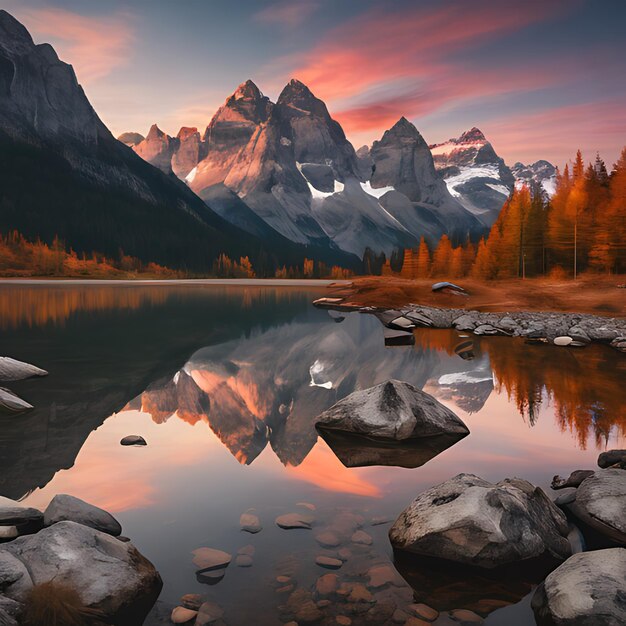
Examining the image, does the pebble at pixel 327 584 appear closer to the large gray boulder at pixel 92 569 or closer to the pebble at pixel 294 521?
the pebble at pixel 294 521

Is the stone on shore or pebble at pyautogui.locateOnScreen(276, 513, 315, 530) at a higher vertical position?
the stone on shore

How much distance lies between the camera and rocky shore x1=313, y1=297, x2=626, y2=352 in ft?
118

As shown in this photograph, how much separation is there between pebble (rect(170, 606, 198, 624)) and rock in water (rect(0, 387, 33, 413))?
11.9 m

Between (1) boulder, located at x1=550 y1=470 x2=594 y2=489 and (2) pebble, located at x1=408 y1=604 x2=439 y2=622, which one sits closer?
(2) pebble, located at x1=408 y1=604 x2=439 y2=622

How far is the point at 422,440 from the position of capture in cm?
1378

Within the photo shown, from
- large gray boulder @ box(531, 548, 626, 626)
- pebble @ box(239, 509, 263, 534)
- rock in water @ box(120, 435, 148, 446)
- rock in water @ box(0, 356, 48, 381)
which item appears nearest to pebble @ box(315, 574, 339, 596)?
pebble @ box(239, 509, 263, 534)

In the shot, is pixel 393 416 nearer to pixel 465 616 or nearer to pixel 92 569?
Answer: pixel 465 616

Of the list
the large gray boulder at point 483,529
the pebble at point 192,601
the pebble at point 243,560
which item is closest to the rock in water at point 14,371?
the pebble at point 243,560

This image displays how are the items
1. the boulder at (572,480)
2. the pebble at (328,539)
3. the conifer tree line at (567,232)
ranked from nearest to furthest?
the pebble at (328,539) → the boulder at (572,480) → the conifer tree line at (567,232)

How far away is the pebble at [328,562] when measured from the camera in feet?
24.5

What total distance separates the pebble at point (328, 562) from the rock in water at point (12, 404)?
1220 cm

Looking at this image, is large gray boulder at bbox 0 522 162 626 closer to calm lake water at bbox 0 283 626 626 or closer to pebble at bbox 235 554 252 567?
calm lake water at bbox 0 283 626 626

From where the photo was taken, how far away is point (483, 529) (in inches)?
299

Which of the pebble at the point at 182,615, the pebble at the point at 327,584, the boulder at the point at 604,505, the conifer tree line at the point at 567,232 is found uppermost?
the conifer tree line at the point at 567,232
